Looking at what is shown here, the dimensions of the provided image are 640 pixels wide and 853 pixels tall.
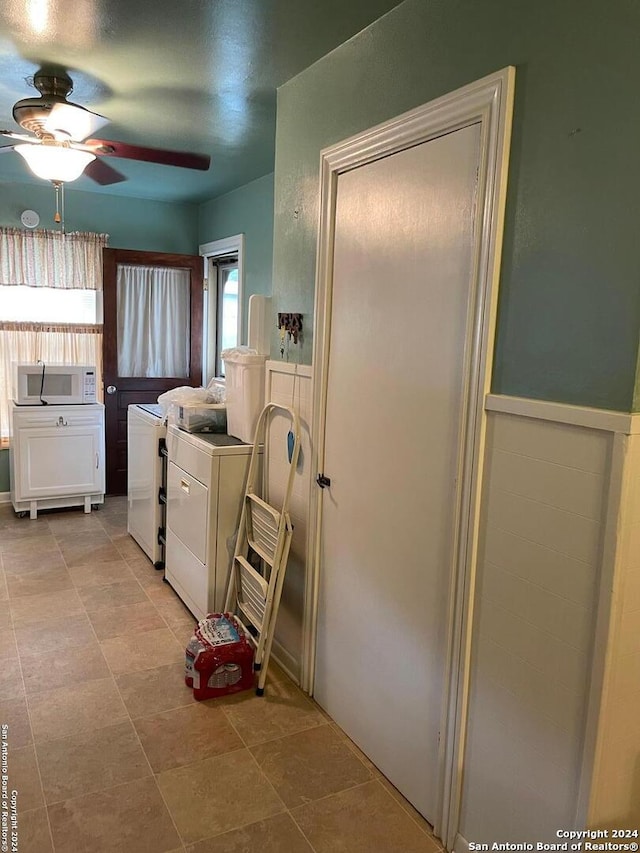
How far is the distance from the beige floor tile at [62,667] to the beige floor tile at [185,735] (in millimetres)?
447

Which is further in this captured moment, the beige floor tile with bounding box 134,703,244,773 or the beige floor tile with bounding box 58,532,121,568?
the beige floor tile with bounding box 58,532,121,568

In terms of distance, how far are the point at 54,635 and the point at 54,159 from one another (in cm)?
226

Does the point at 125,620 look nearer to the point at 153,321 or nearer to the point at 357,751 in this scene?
the point at 357,751

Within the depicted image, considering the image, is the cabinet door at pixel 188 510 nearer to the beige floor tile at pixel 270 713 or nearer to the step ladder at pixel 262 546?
the step ladder at pixel 262 546

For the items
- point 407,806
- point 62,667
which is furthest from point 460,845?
point 62,667

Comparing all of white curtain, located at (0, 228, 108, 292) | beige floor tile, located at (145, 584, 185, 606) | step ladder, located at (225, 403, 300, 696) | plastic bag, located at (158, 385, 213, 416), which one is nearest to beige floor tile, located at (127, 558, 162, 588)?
beige floor tile, located at (145, 584, 185, 606)

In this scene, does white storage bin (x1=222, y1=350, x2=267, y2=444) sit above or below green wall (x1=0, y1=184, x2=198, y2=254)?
below

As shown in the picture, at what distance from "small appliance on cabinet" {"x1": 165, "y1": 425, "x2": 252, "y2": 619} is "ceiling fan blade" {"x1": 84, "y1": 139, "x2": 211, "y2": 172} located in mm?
1354

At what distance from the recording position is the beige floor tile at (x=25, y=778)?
2.08 metres

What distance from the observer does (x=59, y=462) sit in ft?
16.6

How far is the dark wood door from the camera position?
5.38m

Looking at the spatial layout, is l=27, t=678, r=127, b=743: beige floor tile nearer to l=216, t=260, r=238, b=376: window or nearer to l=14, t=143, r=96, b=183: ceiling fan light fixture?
l=14, t=143, r=96, b=183: ceiling fan light fixture

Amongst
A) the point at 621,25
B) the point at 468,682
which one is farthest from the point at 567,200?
the point at 468,682

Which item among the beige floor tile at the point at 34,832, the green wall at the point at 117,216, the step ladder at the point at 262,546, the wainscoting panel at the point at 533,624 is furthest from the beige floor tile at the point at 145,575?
the green wall at the point at 117,216
